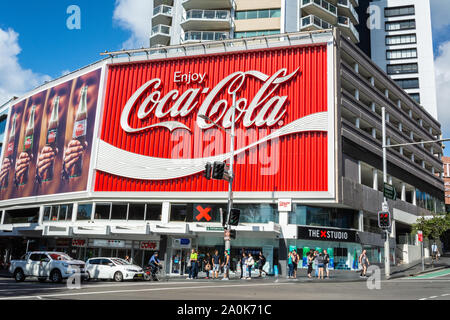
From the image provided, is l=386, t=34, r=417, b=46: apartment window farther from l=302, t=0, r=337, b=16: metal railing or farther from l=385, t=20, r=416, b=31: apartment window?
l=302, t=0, r=337, b=16: metal railing

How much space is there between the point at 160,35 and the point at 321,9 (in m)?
Result: 21.1

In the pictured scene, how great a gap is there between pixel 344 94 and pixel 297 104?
185 inches

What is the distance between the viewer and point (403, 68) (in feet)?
259

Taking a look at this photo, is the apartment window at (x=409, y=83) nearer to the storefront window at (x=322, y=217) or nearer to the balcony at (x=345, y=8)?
the balcony at (x=345, y=8)

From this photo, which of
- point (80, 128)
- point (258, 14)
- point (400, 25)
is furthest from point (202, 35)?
point (400, 25)

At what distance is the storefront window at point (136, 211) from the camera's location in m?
36.5

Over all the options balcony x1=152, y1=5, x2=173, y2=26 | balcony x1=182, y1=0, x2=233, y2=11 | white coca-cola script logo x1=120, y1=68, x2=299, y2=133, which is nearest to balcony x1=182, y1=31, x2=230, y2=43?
balcony x1=182, y1=0, x2=233, y2=11

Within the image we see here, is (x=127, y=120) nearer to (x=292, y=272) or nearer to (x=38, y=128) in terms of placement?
(x=38, y=128)

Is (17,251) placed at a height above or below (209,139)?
below

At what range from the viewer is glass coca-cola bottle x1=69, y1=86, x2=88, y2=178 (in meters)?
40.1

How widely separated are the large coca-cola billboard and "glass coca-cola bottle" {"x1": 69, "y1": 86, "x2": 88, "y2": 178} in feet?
8.24

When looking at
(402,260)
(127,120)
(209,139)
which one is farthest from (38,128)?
(402,260)

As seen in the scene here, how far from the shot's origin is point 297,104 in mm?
34594

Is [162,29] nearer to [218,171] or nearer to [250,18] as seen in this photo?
[250,18]
